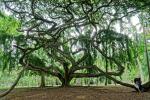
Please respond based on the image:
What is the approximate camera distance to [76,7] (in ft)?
46.2

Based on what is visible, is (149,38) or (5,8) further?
(149,38)

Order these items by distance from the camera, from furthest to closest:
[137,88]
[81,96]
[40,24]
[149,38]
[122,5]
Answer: [149,38] < [40,24] < [122,5] < [137,88] < [81,96]

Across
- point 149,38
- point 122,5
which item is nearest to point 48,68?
point 122,5

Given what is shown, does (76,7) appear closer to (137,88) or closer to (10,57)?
(10,57)

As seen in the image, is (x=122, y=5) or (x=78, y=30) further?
(x=78, y=30)

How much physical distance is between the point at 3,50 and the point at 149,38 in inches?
577

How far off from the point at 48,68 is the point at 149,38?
14.3 metres

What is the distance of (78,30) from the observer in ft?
47.7

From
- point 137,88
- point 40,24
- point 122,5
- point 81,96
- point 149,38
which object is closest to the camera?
point 81,96

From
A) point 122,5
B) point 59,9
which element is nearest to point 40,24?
point 59,9

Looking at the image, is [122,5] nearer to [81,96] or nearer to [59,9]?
[59,9]

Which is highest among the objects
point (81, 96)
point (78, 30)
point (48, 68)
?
point (78, 30)

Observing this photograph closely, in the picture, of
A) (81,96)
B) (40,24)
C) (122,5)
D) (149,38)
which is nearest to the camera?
(81,96)

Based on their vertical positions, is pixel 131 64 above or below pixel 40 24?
below
